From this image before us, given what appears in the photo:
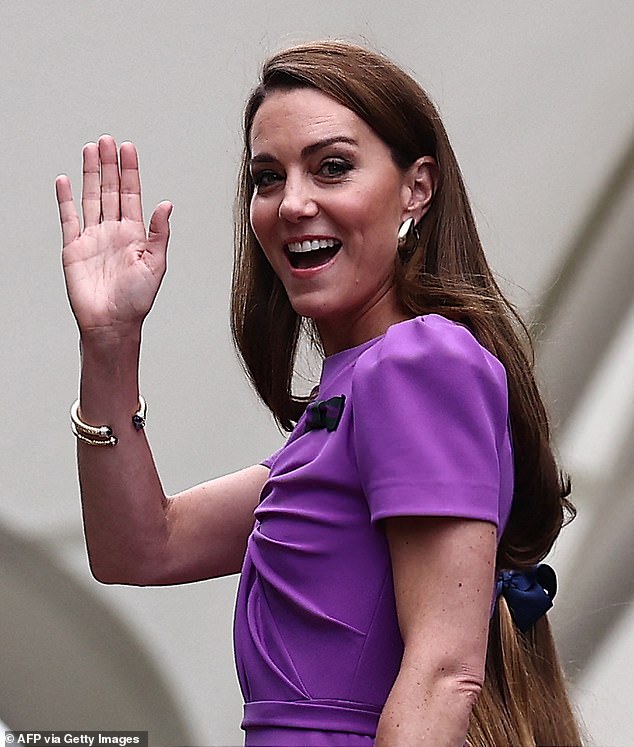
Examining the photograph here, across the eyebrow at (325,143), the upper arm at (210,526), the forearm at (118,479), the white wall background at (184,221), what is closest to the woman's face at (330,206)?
the eyebrow at (325,143)

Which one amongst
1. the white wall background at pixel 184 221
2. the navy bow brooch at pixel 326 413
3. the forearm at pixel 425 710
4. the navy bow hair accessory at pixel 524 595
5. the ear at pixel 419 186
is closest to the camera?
the forearm at pixel 425 710

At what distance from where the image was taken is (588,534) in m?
2.67

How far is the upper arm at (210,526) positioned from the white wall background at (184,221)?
35.3 inches

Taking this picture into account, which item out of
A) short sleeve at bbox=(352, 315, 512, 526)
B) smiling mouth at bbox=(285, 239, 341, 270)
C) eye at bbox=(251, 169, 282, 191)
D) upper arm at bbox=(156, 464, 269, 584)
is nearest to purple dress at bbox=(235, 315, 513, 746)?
short sleeve at bbox=(352, 315, 512, 526)

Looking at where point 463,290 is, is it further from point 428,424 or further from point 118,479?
point 118,479

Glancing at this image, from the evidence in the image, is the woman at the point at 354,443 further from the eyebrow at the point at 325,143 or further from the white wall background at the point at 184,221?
the white wall background at the point at 184,221

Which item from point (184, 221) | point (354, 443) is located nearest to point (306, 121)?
point (354, 443)

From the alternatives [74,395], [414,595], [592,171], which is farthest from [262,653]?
[592,171]

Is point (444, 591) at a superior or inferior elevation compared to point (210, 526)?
superior

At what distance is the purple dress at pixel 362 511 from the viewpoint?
1.21 meters

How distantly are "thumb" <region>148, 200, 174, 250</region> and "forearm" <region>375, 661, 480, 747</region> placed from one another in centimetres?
57

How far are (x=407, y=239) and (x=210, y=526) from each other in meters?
0.48

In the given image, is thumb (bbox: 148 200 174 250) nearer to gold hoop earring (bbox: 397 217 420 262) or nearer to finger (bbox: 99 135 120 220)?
finger (bbox: 99 135 120 220)

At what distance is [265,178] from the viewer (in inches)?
56.6
